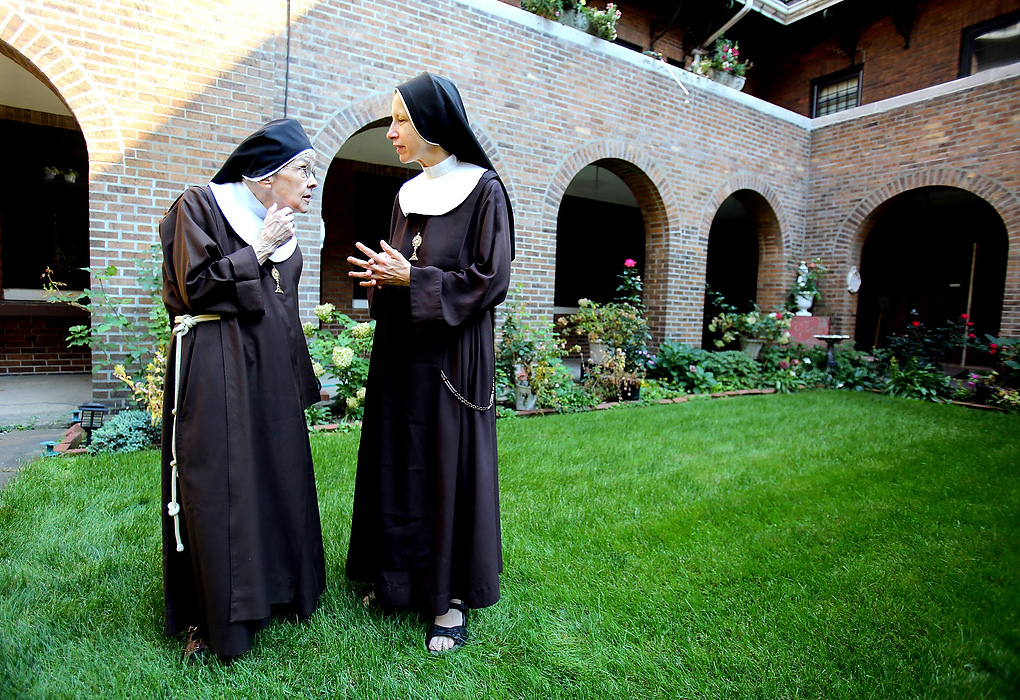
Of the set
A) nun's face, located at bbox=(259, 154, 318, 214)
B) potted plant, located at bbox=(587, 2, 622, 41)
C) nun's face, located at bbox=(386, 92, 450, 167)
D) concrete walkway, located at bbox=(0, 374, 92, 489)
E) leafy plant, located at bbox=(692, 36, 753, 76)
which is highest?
leafy plant, located at bbox=(692, 36, 753, 76)

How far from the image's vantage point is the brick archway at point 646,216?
6.64 metres

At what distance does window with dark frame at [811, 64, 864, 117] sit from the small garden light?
13.1 m

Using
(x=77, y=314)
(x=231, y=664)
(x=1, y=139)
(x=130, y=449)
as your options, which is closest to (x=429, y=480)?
(x=231, y=664)

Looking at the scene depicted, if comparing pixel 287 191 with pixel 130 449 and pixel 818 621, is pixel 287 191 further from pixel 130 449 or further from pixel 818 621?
pixel 130 449

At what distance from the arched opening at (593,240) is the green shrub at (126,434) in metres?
6.91

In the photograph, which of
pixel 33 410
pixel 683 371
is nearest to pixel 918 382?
pixel 683 371

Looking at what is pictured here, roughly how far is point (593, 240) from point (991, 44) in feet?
24.6

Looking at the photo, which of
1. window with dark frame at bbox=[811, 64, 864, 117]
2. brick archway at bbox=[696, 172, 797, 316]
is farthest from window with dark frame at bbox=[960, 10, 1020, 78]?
brick archway at bbox=[696, 172, 797, 316]

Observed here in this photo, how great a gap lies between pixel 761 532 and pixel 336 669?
2.23 meters

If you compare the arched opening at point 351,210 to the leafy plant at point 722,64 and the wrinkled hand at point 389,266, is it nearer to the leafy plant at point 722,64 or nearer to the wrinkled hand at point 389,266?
the leafy plant at point 722,64

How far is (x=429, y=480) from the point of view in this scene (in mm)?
1884

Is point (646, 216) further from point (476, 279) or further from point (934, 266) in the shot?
point (934, 266)

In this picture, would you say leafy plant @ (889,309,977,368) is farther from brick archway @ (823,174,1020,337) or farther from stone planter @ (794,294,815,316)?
stone planter @ (794,294,815,316)

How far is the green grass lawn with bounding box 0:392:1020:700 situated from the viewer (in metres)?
1.73
